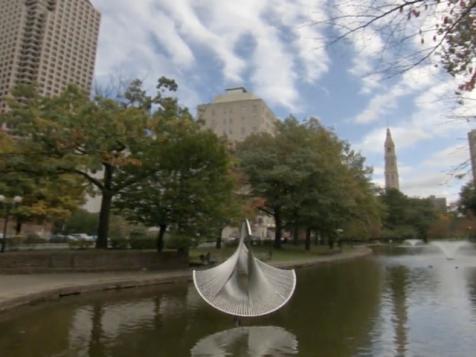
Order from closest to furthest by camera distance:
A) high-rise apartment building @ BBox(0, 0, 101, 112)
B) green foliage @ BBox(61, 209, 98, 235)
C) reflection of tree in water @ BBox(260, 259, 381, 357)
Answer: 1. reflection of tree in water @ BBox(260, 259, 381, 357)
2. green foliage @ BBox(61, 209, 98, 235)
3. high-rise apartment building @ BBox(0, 0, 101, 112)

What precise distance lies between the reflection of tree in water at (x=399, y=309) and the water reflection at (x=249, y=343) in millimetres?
2304

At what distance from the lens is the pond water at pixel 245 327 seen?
8844mm

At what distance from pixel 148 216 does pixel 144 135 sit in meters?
4.60

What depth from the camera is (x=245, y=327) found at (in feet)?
36.3

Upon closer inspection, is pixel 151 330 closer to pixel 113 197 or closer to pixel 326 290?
pixel 326 290

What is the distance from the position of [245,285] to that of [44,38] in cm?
9393

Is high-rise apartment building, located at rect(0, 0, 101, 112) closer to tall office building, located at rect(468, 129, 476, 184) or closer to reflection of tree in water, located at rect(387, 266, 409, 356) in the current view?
reflection of tree in water, located at rect(387, 266, 409, 356)

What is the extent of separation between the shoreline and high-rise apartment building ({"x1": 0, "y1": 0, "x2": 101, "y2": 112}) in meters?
59.0

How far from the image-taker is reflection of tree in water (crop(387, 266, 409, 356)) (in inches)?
371

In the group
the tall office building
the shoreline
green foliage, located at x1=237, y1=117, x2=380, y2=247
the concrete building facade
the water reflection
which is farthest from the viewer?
the concrete building facade

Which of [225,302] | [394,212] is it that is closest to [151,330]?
[225,302]

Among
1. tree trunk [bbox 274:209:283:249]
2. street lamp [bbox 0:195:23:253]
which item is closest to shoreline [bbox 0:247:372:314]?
street lamp [bbox 0:195:23:253]

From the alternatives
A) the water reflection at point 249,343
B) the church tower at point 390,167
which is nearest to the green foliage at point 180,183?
the water reflection at point 249,343

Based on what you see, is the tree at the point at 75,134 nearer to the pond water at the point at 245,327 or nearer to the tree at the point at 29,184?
the tree at the point at 29,184
